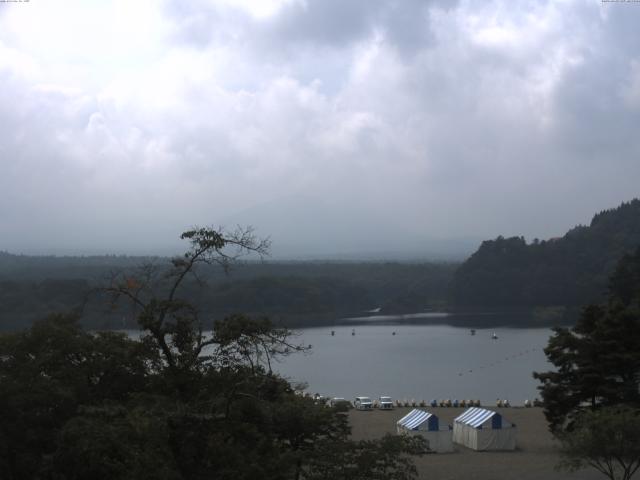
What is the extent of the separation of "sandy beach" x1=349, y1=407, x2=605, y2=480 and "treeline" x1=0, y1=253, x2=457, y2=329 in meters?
10.0

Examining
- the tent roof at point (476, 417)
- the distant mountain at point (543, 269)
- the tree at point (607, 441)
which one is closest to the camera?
the tree at point (607, 441)

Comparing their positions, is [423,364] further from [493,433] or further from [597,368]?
[597,368]

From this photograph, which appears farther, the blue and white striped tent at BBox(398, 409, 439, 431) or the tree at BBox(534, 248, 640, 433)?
the blue and white striped tent at BBox(398, 409, 439, 431)

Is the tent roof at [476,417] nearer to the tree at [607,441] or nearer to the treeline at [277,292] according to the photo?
the tree at [607,441]

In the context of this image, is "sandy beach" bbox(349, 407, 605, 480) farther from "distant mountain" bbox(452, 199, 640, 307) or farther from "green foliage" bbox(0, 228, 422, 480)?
A: "distant mountain" bbox(452, 199, 640, 307)

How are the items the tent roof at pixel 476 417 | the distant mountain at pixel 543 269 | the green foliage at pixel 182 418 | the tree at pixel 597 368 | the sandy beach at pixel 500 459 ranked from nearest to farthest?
the green foliage at pixel 182 418 < the sandy beach at pixel 500 459 < the tree at pixel 597 368 < the tent roof at pixel 476 417 < the distant mountain at pixel 543 269

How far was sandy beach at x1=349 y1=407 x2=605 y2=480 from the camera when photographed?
34.8ft

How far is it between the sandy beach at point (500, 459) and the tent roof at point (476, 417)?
0.41 metres

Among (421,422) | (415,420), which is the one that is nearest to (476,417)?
(415,420)

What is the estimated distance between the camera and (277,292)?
4931cm

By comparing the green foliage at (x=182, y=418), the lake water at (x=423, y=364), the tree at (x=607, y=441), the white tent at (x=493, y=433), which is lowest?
the lake water at (x=423, y=364)

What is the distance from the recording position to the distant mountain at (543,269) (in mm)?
56625

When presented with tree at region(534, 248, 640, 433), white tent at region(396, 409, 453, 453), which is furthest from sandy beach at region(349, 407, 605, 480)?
tree at region(534, 248, 640, 433)

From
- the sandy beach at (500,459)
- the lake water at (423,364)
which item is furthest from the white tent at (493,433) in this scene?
the lake water at (423,364)
